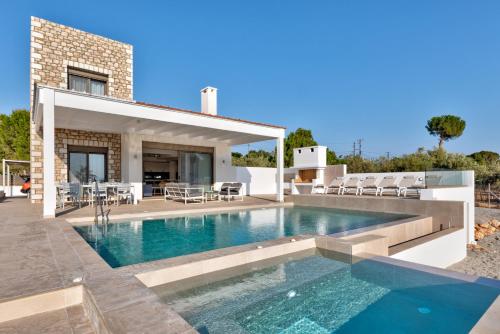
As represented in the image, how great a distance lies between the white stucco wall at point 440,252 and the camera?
6.24 metres

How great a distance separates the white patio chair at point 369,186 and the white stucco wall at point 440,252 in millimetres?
5142

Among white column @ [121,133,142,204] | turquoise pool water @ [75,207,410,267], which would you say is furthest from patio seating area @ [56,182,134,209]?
turquoise pool water @ [75,207,410,267]

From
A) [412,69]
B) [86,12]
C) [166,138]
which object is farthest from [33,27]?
[412,69]

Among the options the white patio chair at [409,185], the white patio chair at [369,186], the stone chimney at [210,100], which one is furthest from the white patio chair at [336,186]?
the stone chimney at [210,100]

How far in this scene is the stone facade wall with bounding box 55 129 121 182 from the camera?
37.0ft

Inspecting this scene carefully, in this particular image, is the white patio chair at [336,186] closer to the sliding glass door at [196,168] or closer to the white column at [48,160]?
the sliding glass door at [196,168]

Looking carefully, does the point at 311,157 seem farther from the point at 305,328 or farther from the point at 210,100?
the point at 305,328

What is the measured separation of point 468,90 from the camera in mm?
22766

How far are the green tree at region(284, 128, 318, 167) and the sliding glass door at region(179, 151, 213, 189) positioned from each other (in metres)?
17.0

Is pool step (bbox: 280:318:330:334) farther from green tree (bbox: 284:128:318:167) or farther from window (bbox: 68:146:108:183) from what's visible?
green tree (bbox: 284:128:318:167)

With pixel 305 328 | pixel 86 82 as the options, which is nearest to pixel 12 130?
pixel 86 82

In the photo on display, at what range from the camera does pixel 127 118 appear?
961 centimetres

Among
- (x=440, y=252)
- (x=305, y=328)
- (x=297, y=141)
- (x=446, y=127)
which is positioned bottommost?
(x=440, y=252)

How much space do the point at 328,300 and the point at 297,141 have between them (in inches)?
1163
